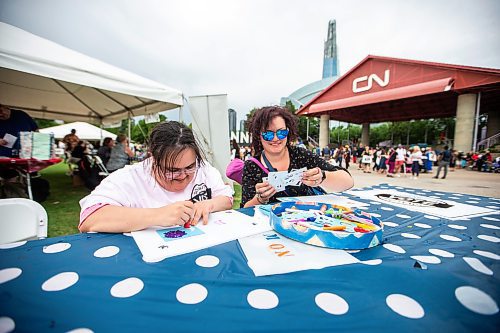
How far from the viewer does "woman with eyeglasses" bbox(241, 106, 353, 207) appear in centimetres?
160

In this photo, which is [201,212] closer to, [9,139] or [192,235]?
[192,235]

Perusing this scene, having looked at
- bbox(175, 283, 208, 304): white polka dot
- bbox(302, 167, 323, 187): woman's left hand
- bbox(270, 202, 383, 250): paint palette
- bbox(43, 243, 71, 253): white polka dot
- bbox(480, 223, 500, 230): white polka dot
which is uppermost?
bbox(302, 167, 323, 187): woman's left hand

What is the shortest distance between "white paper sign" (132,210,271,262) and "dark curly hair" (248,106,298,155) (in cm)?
95

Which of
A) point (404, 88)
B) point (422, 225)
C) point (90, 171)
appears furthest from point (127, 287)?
point (404, 88)

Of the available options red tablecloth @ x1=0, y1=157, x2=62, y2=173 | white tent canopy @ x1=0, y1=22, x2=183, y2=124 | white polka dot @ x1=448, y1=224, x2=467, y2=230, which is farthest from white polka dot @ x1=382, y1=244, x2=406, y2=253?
white tent canopy @ x1=0, y1=22, x2=183, y2=124

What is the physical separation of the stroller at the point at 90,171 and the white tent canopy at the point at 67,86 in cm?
161

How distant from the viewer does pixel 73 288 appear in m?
0.49

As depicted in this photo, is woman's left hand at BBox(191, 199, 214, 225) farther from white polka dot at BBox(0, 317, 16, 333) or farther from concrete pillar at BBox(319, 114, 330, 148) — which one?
concrete pillar at BBox(319, 114, 330, 148)

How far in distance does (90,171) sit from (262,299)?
19.6 feet

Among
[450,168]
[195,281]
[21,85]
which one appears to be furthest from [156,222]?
[450,168]

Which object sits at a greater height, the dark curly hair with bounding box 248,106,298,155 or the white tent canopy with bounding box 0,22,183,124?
the white tent canopy with bounding box 0,22,183,124

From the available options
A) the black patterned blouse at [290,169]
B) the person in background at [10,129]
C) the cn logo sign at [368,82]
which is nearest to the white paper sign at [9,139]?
the person in background at [10,129]

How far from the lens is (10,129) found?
298 cm

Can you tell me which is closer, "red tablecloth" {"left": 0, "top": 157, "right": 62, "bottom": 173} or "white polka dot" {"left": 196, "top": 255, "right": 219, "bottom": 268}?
"white polka dot" {"left": 196, "top": 255, "right": 219, "bottom": 268}
